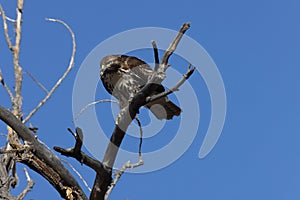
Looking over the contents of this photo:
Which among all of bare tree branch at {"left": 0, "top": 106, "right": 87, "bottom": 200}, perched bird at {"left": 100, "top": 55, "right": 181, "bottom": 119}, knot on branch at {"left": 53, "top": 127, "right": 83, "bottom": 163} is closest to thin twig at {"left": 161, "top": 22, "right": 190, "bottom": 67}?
knot on branch at {"left": 53, "top": 127, "right": 83, "bottom": 163}

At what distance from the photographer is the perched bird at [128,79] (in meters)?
5.61

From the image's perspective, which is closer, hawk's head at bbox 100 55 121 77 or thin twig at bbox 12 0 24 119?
thin twig at bbox 12 0 24 119

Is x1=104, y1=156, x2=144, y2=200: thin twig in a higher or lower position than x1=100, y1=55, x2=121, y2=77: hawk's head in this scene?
lower

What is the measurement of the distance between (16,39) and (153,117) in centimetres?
129

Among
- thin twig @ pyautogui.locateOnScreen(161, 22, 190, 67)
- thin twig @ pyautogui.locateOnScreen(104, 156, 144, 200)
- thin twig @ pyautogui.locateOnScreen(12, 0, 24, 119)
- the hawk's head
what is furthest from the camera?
the hawk's head

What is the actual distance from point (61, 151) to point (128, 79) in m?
2.45

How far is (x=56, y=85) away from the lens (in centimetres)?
476

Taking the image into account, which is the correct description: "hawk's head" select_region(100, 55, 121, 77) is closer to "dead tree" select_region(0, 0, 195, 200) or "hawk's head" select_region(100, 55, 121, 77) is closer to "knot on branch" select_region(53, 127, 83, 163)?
"dead tree" select_region(0, 0, 195, 200)

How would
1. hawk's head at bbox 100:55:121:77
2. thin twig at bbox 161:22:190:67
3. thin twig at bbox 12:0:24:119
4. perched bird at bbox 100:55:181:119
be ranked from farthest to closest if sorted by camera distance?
hawk's head at bbox 100:55:121:77 < perched bird at bbox 100:55:181:119 < thin twig at bbox 12:0:24:119 < thin twig at bbox 161:22:190:67

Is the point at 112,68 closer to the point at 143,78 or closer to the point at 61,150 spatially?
the point at 143,78

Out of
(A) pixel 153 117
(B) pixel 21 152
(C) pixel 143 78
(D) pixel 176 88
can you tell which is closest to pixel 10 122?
(B) pixel 21 152

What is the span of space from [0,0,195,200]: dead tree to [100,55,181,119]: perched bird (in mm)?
1014

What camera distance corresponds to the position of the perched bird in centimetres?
561

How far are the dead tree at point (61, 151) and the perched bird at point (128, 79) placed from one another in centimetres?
101
